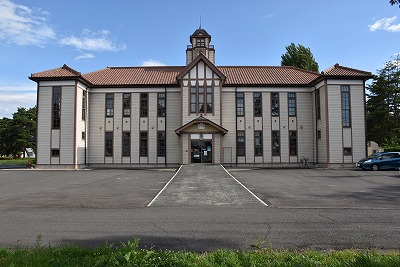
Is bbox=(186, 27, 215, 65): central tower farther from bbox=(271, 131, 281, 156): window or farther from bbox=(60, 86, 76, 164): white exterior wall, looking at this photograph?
bbox=(60, 86, 76, 164): white exterior wall

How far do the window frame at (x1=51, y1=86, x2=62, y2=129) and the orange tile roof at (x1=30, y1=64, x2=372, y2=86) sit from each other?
1405 millimetres

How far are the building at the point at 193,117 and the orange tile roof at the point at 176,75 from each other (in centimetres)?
15

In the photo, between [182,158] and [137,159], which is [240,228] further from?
[137,159]

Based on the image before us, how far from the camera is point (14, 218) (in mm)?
8641

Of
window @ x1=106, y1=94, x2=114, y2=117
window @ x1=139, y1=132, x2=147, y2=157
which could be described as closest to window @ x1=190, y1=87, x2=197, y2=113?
window @ x1=139, y1=132, x2=147, y2=157

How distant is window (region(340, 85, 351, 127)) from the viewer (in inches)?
Answer: 1174

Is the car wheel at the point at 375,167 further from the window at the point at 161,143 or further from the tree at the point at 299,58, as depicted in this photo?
the tree at the point at 299,58

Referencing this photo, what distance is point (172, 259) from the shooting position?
15.3 ft

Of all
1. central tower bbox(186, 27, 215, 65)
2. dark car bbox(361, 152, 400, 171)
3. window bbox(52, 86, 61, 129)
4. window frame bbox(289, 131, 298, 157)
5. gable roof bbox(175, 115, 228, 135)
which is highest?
central tower bbox(186, 27, 215, 65)

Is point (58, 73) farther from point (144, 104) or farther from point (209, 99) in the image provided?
point (209, 99)

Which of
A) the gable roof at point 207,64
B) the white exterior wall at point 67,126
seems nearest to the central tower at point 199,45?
the gable roof at point 207,64

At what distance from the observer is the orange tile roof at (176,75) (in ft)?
100

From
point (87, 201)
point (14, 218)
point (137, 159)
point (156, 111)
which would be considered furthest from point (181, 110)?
point (14, 218)

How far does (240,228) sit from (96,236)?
127 inches
